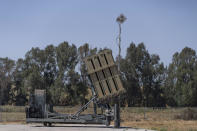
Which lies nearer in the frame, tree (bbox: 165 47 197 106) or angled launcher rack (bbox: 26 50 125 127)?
angled launcher rack (bbox: 26 50 125 127)

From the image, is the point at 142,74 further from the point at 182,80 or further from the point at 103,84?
the point at 103,84

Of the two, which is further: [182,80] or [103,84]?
[182,80]

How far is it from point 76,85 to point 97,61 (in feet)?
102

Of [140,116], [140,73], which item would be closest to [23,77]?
[140,73]

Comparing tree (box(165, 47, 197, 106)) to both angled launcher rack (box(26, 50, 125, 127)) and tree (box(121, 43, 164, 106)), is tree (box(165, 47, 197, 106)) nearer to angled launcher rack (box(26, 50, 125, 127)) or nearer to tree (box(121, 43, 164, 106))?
tree (box(121, 43, 164, 106))

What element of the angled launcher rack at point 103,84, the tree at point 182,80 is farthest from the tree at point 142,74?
the angled launcher rack at point 103,84

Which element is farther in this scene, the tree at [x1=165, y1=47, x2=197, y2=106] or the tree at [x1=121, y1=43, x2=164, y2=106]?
the tree at [x1=121, y1=43, x2=164, y2=106]

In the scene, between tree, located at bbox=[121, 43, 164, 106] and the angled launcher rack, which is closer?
the angled launcher rack

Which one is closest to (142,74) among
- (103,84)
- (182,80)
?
(182,80)

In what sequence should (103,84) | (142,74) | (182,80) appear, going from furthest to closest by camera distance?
(142,74)
(182,80)
(103,84)

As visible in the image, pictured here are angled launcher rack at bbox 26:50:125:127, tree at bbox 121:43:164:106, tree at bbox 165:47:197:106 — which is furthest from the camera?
tree at bbox 121:43:164:106

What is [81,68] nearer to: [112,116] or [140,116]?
[140,116]

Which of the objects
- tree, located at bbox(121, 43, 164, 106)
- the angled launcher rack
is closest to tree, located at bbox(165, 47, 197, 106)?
tree, located at bbox(121, 43, 164, 106)

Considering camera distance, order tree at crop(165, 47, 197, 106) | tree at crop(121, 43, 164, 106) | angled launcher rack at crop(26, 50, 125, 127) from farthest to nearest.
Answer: tree at crop(121, 43, 164, 106)
tree at crop(165, 47, 197, 106)
angled launcher rack at crop(26, 50, 125, 127)
